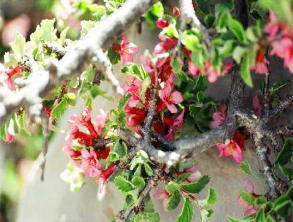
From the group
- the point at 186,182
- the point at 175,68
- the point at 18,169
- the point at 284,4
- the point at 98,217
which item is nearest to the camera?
the point at 284,4

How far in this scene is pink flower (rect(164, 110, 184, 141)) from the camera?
3.49ft

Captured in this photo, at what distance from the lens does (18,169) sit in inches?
70.0

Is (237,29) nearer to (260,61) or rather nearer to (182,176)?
(260,61)

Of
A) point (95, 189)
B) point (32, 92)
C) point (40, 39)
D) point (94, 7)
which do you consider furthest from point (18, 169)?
point (32, 92)

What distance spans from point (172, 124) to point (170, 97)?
7 cm

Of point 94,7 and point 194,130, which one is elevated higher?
point 94,7

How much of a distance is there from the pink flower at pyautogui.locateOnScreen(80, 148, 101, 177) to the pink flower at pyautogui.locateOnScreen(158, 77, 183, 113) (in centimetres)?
16

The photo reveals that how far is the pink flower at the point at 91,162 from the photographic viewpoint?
105 cm

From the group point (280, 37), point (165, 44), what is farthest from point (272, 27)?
point (165, 44)

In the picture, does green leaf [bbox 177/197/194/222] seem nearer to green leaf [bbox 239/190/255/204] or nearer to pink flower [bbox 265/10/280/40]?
green leaf [bbox 239/190/255/204]

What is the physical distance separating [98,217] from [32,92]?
2.35ft

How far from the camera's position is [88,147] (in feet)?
3.58

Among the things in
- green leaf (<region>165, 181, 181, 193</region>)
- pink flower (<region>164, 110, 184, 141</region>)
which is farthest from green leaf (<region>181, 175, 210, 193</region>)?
pink flower (<region>164, 110, 184, 141</region>)

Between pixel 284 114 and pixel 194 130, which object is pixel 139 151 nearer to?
pixel 194 130
